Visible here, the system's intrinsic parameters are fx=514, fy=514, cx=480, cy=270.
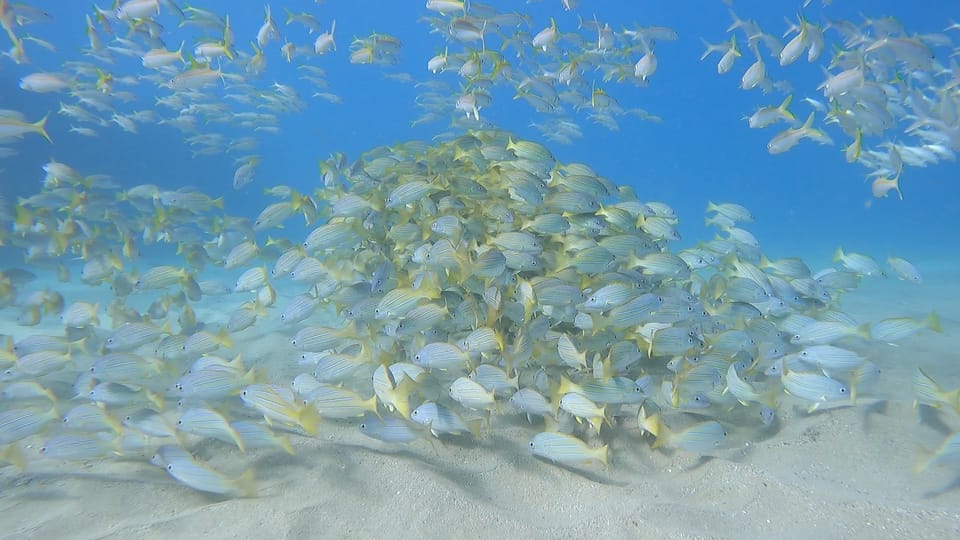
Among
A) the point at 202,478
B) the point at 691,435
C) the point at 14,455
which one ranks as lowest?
the point at 14,455

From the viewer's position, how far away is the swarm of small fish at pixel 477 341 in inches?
150

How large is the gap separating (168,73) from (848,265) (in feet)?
58.0

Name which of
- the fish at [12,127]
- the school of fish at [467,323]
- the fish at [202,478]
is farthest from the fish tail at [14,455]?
the fish at [12,127]

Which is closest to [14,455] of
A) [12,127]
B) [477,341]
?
[477,341]

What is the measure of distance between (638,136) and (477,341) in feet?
510

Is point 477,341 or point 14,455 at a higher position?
point 477,341

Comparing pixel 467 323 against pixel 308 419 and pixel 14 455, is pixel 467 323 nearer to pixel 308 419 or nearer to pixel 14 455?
pixel 308 419

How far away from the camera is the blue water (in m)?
25.6

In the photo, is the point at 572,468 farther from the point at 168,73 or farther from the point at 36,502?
the point at 168,73

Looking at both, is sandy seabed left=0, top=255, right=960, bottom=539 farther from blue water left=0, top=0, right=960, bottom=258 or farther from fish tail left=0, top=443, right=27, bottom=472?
blue water left=0, top=0, right=960, bottom=258

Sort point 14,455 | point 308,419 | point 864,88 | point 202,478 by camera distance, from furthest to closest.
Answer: point 864,88, point 14,455, point 308,419, point 202,478

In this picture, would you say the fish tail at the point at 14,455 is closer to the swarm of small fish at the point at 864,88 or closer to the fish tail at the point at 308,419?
the fish tail at the point at 308,419

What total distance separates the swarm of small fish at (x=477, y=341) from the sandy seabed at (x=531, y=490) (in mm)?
161

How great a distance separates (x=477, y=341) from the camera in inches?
161
